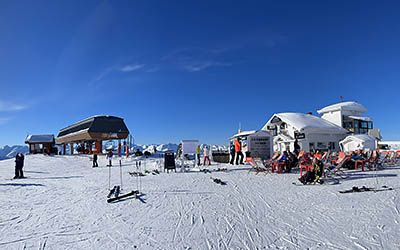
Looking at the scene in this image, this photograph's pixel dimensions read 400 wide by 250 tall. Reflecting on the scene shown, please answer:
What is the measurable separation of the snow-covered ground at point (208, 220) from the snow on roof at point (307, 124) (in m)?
21.3

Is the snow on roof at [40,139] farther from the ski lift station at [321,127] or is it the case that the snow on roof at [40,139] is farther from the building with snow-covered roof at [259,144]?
the building with snow-covered roof at [259,144]

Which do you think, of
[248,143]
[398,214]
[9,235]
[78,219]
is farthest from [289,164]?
[9,235]

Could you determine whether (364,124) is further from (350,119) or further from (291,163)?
(291,163)

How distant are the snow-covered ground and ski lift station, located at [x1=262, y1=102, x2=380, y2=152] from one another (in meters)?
21.7

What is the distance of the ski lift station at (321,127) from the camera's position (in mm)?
30656

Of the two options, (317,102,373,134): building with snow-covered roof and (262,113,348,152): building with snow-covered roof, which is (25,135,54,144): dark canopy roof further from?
(317,102,373,134): building with snow-covered roof

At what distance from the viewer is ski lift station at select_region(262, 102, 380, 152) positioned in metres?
30.7

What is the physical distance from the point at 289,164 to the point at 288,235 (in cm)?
933

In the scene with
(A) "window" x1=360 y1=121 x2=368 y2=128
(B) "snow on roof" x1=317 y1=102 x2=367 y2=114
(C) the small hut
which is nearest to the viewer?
(A) "window" x1=360 y1=121 x2=368 y2=128

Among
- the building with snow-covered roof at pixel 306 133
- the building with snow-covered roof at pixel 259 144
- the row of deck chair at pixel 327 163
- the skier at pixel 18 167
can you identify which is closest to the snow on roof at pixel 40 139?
the skier at pixel 18 167

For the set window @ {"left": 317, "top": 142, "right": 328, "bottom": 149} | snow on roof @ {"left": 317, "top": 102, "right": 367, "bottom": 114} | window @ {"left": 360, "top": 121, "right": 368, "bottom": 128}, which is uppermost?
snow on roof @ {"left": 317, "top": 102, "right": 367, "bottom": 114}

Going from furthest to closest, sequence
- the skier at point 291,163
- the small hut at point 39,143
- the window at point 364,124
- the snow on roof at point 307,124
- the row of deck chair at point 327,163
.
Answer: the small hut at point 39,143 → the window at point 364,124 → the snow on roof at point 307,124 → the skier at point 291,163 → the row of deck chair at point 327,163

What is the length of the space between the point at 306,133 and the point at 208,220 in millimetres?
26679

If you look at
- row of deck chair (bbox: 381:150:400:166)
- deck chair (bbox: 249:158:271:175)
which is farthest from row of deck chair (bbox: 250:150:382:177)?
row of deck chair (bbox: 381:150:400:166)
